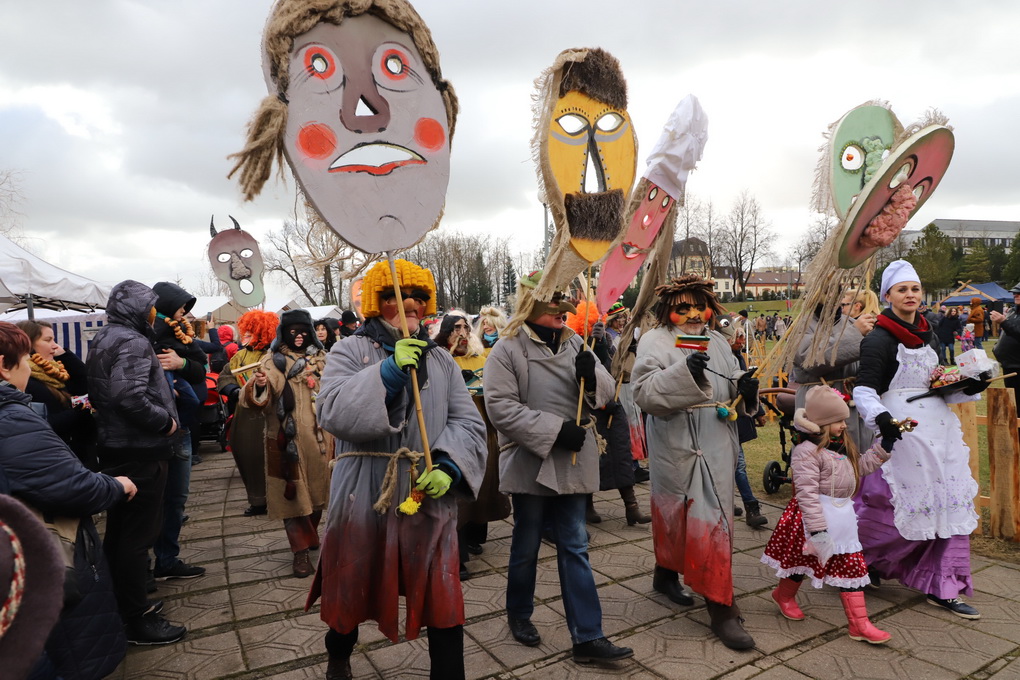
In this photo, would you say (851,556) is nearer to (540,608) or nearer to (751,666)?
(751,666)

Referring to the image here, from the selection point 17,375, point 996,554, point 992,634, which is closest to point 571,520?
point 992,634

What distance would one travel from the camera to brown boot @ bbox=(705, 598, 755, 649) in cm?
321

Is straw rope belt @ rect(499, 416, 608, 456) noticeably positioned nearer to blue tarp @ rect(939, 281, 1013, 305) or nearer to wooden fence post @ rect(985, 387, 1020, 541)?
wooden fence post @ rect(985, 387, 1020, 541)

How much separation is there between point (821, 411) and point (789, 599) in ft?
3.67

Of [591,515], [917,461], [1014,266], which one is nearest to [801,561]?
[917,461]

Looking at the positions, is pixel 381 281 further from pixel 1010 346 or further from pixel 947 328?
pixel 947 328

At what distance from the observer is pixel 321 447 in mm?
4668

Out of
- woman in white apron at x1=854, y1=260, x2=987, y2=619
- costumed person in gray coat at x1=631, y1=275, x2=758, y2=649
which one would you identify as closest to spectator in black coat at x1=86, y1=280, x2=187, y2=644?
costumed person in gray coat at x1=631, y1=275, x2=758, y2=649

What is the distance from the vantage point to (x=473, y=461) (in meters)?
2.79

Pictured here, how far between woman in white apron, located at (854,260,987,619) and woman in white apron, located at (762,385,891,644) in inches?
14.0

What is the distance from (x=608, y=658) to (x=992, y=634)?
212cm

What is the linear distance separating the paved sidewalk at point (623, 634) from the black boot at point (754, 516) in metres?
0.53

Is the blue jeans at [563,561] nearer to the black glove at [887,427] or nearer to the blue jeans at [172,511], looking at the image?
the black glove at [887,427]

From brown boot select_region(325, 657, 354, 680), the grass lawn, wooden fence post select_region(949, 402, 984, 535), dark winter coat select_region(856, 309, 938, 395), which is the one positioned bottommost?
the grass lawn
